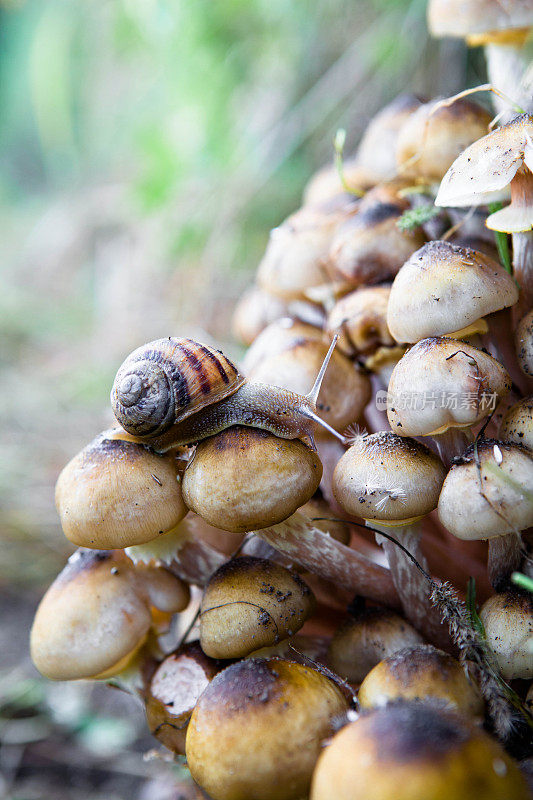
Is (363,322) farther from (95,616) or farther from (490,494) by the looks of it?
(95,616)

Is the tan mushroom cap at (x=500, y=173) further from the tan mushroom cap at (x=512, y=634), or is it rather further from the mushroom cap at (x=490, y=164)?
the tan mushroom cap at (x=512, y=634)

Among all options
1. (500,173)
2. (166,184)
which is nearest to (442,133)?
(500,173)

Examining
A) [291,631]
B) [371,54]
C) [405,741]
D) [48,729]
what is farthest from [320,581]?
[371,54]

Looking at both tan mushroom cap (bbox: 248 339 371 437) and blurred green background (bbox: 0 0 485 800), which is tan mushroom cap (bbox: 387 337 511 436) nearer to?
tan mushroom cap (bbox: 248 339 371 437)

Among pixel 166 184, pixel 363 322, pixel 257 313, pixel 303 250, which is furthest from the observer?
pixel 166 184

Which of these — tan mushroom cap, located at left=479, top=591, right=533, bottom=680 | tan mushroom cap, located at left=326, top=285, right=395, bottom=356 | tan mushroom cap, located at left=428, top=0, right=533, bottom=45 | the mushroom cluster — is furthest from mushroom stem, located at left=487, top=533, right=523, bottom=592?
tan mushroom cap, located at left=428, top=0, right=533, bottom=45

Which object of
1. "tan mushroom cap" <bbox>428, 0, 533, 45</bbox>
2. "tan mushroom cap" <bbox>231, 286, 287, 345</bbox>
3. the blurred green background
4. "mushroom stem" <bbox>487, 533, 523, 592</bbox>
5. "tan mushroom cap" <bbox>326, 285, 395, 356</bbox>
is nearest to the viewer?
"mushroom stem" <bbox>487, 533, 523, 592</bbox>

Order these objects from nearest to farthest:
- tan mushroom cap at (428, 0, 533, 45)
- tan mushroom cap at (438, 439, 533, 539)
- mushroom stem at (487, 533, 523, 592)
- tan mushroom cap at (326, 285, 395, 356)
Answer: tan mushroom cap at (438, 439, 533, 539), mushroom stem at (487, 533, 523, 592), tan mushroom cap at (326, 285, 395, 356), tan mushroom cap at (428, 0, 533, 45)

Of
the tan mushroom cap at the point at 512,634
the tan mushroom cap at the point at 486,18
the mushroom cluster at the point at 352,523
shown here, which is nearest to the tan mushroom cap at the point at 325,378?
the mushroom cluster at the point at 352,523
